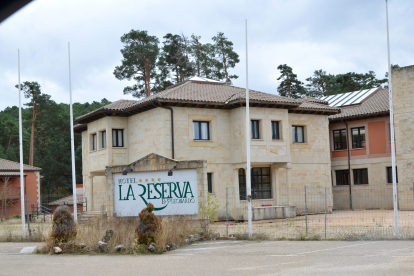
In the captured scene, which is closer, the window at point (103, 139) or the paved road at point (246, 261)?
the paved road at point (246, 261)

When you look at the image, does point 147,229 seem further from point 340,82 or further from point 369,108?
point 340,82

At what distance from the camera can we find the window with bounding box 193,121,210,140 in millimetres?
29969

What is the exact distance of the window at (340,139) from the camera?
38781 mm

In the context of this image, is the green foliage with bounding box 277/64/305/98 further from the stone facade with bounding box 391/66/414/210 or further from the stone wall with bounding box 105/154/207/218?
the stone wall with bounding box 105/154/207/218

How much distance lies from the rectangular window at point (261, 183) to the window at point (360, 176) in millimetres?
9214

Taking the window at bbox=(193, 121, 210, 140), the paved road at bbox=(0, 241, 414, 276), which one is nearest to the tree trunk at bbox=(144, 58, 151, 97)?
the window at bbox=(193, 121, 210, 140)

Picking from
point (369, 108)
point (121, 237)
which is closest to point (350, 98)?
point (369, 108)

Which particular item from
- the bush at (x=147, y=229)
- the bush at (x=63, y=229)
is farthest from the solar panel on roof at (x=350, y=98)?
the bush at (x=63, y=229)

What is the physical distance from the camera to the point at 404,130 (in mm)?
32750

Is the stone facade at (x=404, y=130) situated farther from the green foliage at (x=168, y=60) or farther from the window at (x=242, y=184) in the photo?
the green foliage at (x=168, y=60)

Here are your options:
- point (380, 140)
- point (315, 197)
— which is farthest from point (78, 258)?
point (380, 140)

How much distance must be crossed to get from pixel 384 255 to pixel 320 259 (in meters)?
1.54

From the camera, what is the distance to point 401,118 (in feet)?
108

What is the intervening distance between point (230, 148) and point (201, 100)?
3739mm
